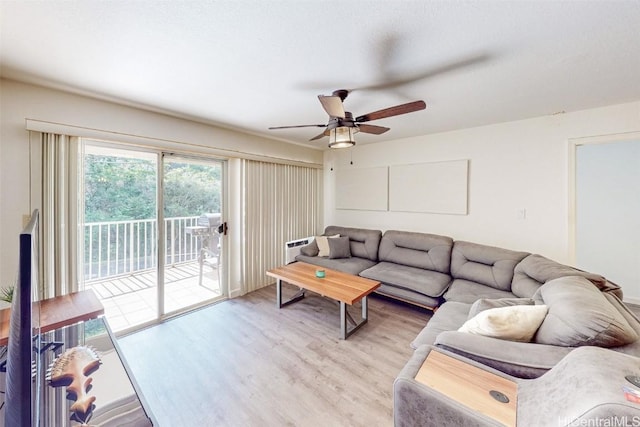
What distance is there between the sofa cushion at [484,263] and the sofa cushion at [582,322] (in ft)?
3.98

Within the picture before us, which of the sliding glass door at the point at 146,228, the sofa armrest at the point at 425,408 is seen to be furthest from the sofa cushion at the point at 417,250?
the sliding glass door at the point at 146,228

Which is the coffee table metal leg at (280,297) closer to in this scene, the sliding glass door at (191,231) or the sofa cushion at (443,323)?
the sliding glass door at (191,231)

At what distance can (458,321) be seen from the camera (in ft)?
6.65

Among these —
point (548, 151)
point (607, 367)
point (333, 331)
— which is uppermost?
point (548, 151)

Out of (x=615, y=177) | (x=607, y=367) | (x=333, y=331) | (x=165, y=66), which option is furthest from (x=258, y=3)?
(x=615, y=177)

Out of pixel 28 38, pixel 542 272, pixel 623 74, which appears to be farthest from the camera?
pixel 542 272

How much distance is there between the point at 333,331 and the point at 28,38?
3.21 metres

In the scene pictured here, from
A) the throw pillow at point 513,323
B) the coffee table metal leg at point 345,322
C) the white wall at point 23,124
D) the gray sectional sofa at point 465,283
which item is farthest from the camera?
the coffee table metal leg at point 345,322

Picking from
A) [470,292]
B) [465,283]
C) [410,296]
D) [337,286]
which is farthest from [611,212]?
[337,286]

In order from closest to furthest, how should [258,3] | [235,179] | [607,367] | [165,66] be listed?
1. [607,367]
2. [258,3]
3. [165,66]
4. [235,179]

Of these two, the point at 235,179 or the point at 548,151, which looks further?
the point at 235,179

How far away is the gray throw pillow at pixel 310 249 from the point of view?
408cm

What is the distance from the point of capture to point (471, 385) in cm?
118

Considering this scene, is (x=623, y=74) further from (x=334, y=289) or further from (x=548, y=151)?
(x=334, y=289)
